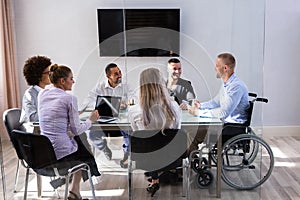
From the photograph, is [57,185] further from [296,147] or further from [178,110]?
[296,147]

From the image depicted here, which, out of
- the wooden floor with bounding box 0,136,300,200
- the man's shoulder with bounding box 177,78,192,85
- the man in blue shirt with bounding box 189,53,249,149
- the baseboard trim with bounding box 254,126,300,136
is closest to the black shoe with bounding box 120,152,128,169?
the wooden floor with bounding box 0,136,300,200

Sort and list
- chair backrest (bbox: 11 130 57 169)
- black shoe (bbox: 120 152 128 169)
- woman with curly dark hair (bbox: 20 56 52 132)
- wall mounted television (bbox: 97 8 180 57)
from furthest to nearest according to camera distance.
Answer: wall mounted television (bbox: 97 8 180 57) → black shoe (bbox: 120 152 128 169) → woman with curly dark hair (bbox: 20 56 52 132) → chair backrest (bbox: 11 130 57 169)

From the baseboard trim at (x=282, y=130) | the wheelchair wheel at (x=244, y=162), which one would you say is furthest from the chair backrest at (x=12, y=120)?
the baseboard trim at (x=282, y=130)

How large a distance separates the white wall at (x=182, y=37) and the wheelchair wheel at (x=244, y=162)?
0.37 meters

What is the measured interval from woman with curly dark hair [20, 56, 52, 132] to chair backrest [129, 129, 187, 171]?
820 mm

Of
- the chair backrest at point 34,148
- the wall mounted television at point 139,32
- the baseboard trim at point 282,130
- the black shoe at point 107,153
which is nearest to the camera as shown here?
the chair backrest at point 34,148

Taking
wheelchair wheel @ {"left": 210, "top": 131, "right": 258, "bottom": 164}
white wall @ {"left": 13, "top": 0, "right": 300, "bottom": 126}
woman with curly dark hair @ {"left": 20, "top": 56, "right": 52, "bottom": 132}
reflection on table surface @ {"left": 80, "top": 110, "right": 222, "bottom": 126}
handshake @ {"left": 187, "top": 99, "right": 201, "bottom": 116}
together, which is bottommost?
wheelchair wheel @ {"left": 210, "top": 131, "right": 258, "bottom": 164}

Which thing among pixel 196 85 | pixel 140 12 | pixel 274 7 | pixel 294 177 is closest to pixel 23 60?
pixel 140 12

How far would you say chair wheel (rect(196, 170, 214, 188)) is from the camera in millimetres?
3184

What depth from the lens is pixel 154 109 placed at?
2.80 m

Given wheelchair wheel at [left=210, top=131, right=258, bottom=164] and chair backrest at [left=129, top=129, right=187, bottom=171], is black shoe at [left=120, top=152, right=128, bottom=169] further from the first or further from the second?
wheelchair wheel at [left=210, top=131, right=258, bottom=164]

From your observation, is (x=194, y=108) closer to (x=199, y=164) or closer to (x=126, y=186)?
(x=199, y=164)

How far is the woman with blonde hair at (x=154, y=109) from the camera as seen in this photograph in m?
2.75

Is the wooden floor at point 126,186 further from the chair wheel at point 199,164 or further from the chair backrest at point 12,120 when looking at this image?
the chair backrest at point 12,120
